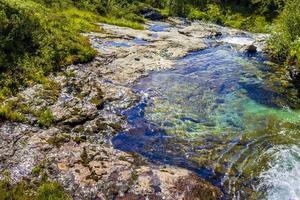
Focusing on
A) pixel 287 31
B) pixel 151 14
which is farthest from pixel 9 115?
pixel 151 14

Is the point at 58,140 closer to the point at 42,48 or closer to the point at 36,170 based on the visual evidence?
the point at 36,170

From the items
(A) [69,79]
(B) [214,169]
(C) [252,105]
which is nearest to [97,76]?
(A) [69,79]

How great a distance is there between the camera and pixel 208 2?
85.2m

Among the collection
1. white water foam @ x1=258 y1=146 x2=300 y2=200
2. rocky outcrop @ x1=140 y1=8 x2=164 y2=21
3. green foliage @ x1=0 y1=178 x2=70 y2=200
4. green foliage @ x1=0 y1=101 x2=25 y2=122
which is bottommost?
rocky outcrop @ x1=140 y1=8 x2=164 y2=21

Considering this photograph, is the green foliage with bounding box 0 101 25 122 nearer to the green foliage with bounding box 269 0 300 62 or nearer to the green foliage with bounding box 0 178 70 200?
the green foliage with bounding box 0 178 70 200


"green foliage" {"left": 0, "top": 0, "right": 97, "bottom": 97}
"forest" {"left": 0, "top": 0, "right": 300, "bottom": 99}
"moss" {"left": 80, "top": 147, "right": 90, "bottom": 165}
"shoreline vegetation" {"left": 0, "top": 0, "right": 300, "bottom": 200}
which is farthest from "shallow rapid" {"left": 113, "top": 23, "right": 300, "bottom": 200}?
"green foliage" {"left": 0, "top": 0, "right": 97, "bottom": 97}

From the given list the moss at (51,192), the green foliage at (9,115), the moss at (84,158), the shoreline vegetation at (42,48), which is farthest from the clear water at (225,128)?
the green foliage at (9,115)

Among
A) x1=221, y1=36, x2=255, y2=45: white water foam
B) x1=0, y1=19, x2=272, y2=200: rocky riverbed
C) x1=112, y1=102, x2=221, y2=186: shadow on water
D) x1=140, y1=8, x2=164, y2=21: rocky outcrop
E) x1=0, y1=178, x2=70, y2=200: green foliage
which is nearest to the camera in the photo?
x1=0, y1=178, x2=70, y2=200: green foliage

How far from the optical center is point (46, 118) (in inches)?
848

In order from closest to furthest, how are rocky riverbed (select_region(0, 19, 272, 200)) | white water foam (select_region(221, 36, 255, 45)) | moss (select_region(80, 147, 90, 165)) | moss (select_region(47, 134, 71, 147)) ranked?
1. rocky riverbed (select_region(0, 19, 272, 200))
2. moss (select_region(80, 147, 90, 165))
3. moss (select_region(47, 134, 71, 147))
4. white water foam (select_region(221, 36, 255, 45))

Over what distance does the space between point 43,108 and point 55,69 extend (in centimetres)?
738

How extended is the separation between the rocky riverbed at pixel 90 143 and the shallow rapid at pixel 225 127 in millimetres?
996

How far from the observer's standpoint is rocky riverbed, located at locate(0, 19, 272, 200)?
16.0 m

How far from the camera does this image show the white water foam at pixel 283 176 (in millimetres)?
16141
